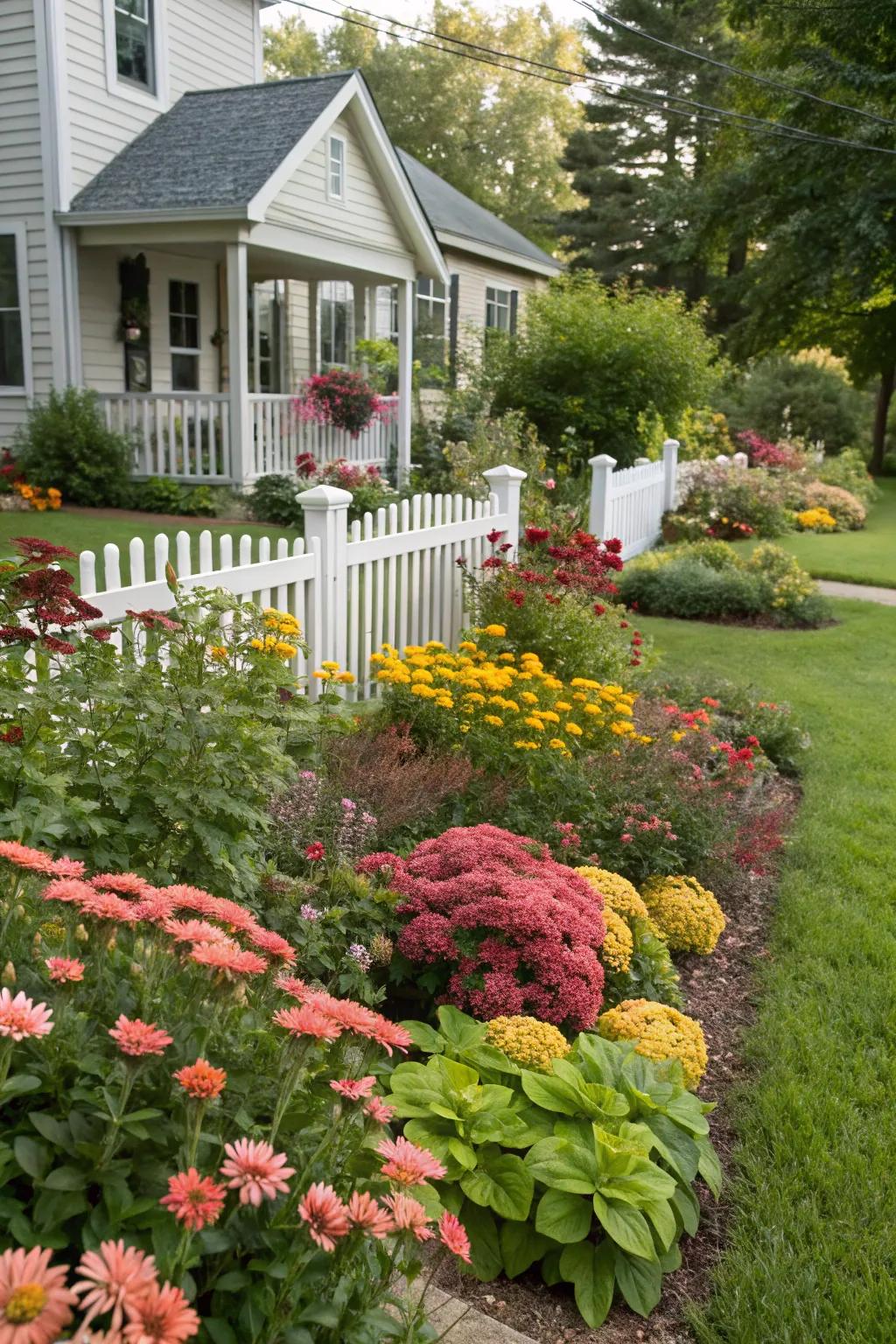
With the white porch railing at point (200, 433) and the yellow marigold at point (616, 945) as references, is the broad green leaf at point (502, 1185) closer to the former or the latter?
the yellow marigold at point (616, 945)

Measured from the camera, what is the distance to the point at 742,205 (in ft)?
69.9

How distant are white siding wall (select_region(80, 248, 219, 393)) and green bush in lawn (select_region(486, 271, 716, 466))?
4.65 metres

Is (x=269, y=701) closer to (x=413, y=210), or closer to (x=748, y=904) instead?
(x=748, y=904)

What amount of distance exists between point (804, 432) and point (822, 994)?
27.2 m

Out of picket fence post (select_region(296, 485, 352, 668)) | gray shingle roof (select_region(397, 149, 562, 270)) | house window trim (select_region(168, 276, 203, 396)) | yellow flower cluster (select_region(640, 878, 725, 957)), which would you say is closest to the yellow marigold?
yellow flower cluster (select_region(640, 878, 725, 957))

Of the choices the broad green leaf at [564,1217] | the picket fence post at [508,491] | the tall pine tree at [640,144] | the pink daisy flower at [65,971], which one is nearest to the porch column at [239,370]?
the picket fence post at [508,491]

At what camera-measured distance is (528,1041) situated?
292 cm

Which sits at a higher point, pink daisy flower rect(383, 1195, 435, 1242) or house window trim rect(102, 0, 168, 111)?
house window trim rect(102, 0, 168, 111)

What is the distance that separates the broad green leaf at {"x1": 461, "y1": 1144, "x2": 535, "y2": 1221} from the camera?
2.47 meters

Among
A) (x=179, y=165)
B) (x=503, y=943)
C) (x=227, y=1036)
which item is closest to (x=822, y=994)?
(x=503, y=943)

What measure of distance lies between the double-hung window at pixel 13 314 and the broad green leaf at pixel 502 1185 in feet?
42.2

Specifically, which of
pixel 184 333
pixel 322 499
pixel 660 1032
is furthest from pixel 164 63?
pixel 660 1032

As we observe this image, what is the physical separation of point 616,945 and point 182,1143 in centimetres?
210

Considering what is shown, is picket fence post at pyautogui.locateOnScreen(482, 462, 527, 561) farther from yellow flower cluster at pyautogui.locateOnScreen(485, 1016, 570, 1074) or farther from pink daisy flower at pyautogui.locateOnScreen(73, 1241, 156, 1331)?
pink daisy flower at pyautogui.locateOnScreen(73, 1241, 156, 1331)
